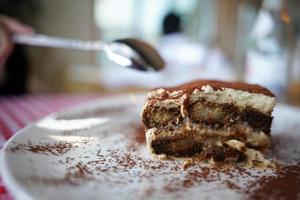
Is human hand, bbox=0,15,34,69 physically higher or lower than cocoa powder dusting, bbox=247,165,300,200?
higher

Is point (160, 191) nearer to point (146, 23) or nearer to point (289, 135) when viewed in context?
point (289, 135)

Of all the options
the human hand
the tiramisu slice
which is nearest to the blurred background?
the human hand

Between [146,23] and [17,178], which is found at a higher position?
[146,23]

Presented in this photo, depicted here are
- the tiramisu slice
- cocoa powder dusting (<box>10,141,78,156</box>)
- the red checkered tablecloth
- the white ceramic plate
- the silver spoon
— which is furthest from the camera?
the silver spoon

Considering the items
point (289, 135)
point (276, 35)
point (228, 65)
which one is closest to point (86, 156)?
point (289, 135)

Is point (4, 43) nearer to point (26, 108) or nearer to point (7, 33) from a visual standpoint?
point (7, 33)

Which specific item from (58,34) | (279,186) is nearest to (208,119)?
(279,186)

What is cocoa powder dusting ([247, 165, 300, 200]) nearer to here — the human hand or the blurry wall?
the human hand
